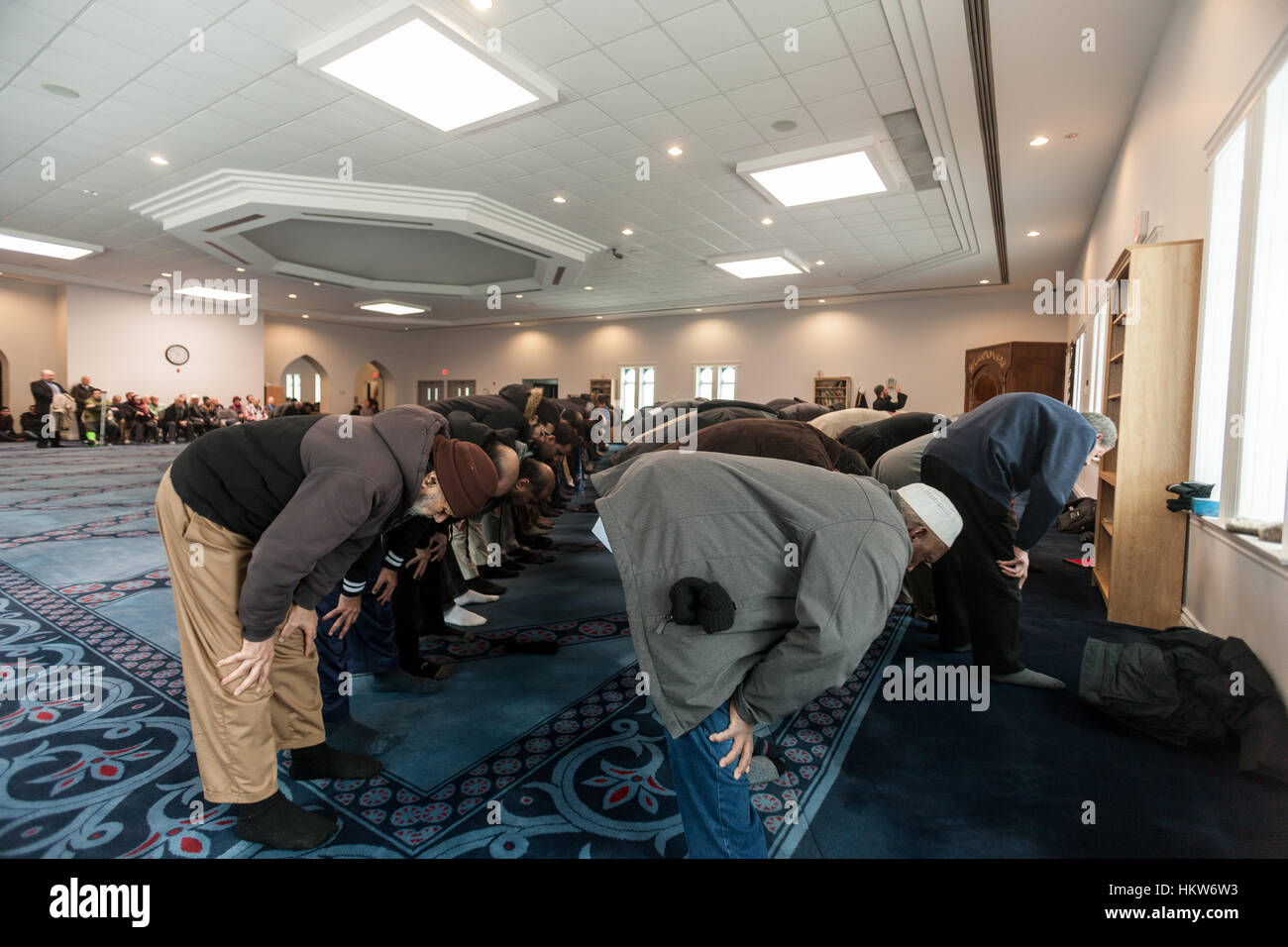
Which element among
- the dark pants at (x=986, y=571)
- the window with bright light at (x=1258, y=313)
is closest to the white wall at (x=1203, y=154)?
the window with bright light at (x=1258, y=313)

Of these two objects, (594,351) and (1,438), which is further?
(594,351)

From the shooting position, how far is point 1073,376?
8617 mm

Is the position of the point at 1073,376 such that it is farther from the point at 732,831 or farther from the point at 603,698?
the point at 732,831

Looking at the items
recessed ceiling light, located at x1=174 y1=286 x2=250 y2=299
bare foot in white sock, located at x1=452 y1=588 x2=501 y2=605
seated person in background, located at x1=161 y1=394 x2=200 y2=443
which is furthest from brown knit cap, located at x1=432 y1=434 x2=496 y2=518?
seated person in background, located at x1=161 y1=394 x2=200 y2=443

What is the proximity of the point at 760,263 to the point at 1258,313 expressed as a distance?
934cm

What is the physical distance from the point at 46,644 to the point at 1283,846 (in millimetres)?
4906

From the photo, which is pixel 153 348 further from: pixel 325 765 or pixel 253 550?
pixel 253 550

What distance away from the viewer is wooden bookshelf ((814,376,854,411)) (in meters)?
15.1

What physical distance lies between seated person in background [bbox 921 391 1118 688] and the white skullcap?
159cm

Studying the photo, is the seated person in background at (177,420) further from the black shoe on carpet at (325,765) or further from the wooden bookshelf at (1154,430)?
the wooden bookshelf at (1154,430)

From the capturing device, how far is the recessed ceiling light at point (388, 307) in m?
16.2

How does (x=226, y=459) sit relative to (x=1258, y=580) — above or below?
above

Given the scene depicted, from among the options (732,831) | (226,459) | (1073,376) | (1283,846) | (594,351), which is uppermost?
(594,351)

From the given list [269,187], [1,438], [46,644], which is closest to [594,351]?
[269,187]
